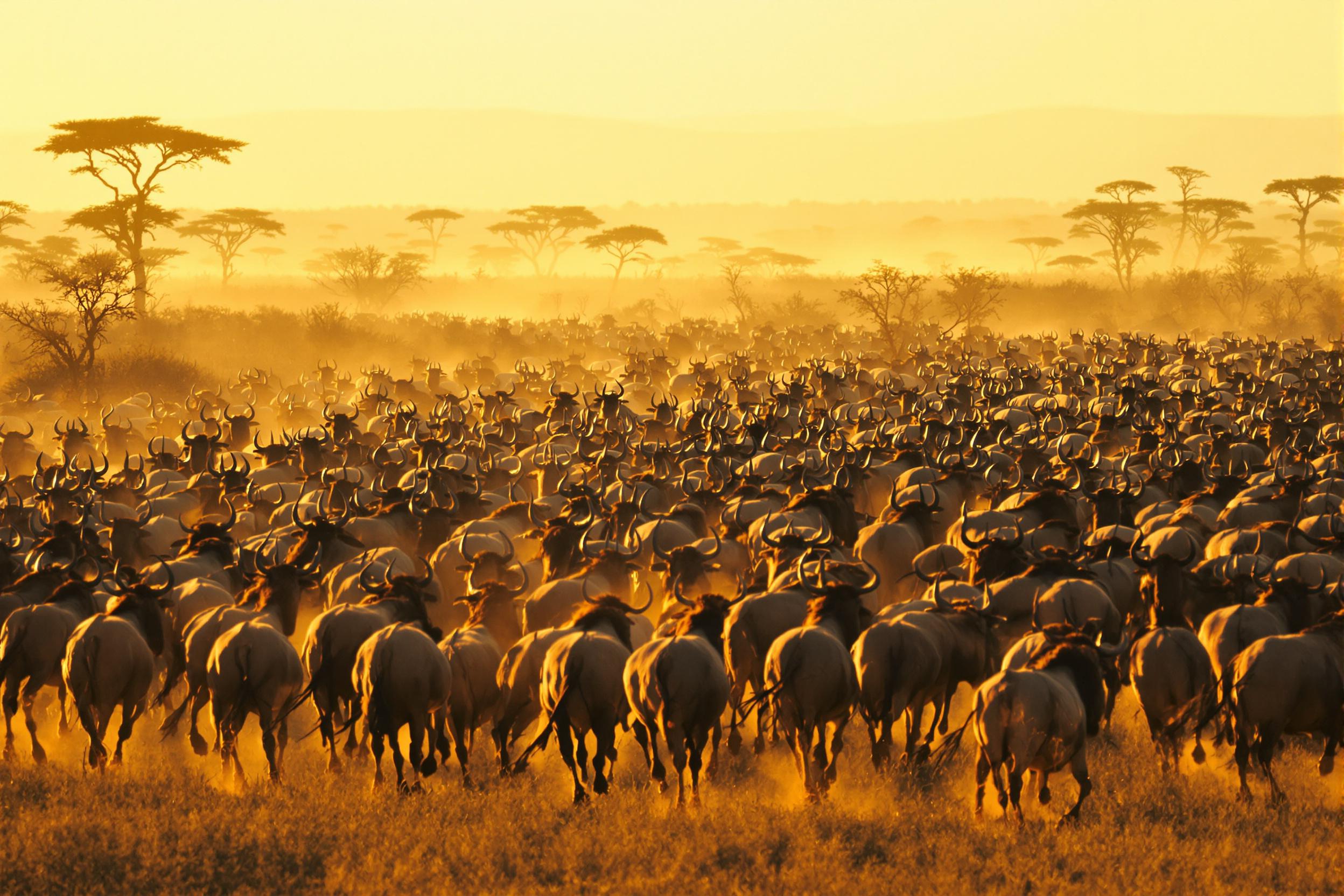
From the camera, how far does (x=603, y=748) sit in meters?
12.1

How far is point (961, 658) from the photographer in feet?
42.2

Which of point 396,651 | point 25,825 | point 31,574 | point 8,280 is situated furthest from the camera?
point 8,280

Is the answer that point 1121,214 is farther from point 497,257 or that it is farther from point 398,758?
point 398,758

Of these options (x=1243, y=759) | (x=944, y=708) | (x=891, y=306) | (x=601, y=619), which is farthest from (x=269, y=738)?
(x=891, y=306)

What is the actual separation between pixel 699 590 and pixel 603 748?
13.7ft

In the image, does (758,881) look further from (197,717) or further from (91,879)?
(197,717)

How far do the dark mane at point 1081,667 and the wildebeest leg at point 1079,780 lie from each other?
433mm

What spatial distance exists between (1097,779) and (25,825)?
8652mm

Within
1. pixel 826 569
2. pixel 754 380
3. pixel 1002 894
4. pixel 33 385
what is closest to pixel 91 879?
pixel 1002 894

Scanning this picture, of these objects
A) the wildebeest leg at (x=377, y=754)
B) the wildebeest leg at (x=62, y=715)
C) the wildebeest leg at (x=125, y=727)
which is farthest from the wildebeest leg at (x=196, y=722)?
the wildebeest leg at (x=377, y=754)

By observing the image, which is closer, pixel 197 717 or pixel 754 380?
pixel 197 717

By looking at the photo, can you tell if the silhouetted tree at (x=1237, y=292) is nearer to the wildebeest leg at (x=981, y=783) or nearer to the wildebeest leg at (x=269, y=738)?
the wildebeest leg at (x=981, y=783)

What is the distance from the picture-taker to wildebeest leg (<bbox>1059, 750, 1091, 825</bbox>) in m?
10.9

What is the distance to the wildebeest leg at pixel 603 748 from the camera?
1195 centimetres
